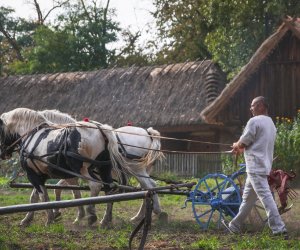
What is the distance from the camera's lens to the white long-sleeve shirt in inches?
320

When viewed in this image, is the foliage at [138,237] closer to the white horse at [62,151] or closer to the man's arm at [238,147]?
the white horse at [62,151]

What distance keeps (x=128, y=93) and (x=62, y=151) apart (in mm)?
14578

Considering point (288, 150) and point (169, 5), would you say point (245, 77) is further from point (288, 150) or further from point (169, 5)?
point (169, 5)

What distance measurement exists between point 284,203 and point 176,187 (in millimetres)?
1436

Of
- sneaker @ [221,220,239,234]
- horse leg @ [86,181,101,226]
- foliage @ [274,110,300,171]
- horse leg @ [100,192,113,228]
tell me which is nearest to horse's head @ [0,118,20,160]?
horse leg @ [86,181,101,226]

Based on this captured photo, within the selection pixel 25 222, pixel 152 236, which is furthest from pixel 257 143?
pixel 25 222

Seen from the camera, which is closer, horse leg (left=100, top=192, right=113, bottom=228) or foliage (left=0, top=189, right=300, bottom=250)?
foliage (left=0, top=189, right=300, bottom=250)

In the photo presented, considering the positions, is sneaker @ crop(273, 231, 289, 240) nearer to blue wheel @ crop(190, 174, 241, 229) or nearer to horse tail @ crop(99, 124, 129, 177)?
blue wheel @ crop(190, 174, 241, 229)

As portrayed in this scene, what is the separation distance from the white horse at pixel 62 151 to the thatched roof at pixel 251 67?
9601 mm

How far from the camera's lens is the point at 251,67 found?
746 inches

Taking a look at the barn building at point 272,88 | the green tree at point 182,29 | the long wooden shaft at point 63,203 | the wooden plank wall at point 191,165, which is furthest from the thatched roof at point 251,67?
the long wooden shaft at point 63,203

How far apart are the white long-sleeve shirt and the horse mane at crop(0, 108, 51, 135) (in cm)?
342

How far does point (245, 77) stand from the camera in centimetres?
1908

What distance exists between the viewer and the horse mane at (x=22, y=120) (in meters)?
10.2
